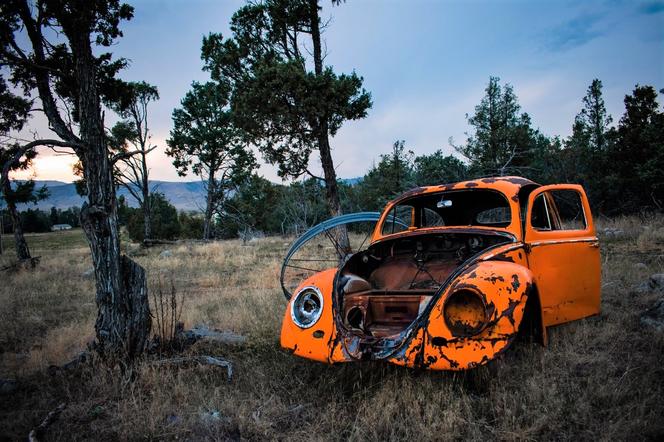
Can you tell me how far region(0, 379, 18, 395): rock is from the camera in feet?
11.9

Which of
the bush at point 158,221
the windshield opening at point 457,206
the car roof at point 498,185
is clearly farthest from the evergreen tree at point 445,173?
the bush at point 158,221

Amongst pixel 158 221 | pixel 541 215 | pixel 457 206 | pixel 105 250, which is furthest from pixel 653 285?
pixel 158 221

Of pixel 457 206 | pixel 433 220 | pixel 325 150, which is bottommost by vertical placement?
pixel 433 220

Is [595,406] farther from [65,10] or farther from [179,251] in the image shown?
[179,251]

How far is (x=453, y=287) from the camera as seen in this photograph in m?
2.87

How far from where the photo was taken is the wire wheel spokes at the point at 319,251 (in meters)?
5.72

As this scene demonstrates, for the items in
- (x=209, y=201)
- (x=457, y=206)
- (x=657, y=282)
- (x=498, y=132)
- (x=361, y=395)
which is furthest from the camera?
(x=209, y=201)

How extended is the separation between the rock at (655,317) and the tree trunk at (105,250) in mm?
Result: 5113

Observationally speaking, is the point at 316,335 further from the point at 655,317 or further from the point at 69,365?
the point at 655,317

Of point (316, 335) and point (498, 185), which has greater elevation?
point (498, 185)

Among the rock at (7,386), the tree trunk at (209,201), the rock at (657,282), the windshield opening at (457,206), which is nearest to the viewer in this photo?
the rock at (7,386)

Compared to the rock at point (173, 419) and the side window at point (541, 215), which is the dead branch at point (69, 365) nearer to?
the rock at point (173, 419)

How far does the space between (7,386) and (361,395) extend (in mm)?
3299

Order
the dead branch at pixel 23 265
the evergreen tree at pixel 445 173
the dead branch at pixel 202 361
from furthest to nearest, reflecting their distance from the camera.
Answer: the evergreen tree at pixel 445 173 < the dead branch at pixel 23 265 < the dead branch at pixel 202 361
